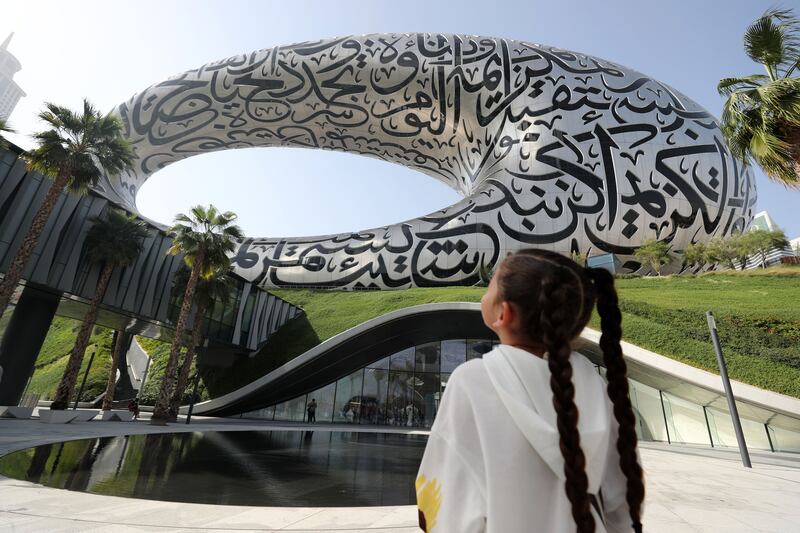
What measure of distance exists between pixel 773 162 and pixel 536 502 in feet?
35.6

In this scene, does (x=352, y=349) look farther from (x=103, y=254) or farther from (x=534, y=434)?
(x=534, y=434)

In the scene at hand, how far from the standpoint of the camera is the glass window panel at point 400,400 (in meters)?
23.6

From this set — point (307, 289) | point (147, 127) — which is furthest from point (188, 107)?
point (307, 289)

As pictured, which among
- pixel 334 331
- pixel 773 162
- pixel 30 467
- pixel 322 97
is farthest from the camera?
pixel 322 97

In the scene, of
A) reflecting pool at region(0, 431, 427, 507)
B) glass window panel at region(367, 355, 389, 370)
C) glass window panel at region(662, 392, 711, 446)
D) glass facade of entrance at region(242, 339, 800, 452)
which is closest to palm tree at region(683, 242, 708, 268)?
glass window panel at region(662, 392, 711, 446)

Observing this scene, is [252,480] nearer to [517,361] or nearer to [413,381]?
[517,361]

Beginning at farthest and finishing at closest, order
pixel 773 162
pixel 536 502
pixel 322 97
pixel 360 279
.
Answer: pixel 322 97, pixel 360 279, pixel 773 162, pixel 536 502

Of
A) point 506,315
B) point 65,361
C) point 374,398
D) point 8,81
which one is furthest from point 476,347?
point 8,81

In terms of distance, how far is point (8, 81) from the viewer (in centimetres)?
18500

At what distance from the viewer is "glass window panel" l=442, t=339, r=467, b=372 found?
78.4 ft

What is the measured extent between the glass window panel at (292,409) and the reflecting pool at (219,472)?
46.9 ft

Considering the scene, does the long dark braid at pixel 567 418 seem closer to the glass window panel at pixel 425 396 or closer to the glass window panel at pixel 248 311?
the glass window panel at pixel 425 396

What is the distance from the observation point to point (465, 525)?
107 centimetres

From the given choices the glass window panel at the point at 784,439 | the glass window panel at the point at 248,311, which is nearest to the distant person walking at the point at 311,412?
the glass window panel at the point at 248,311
